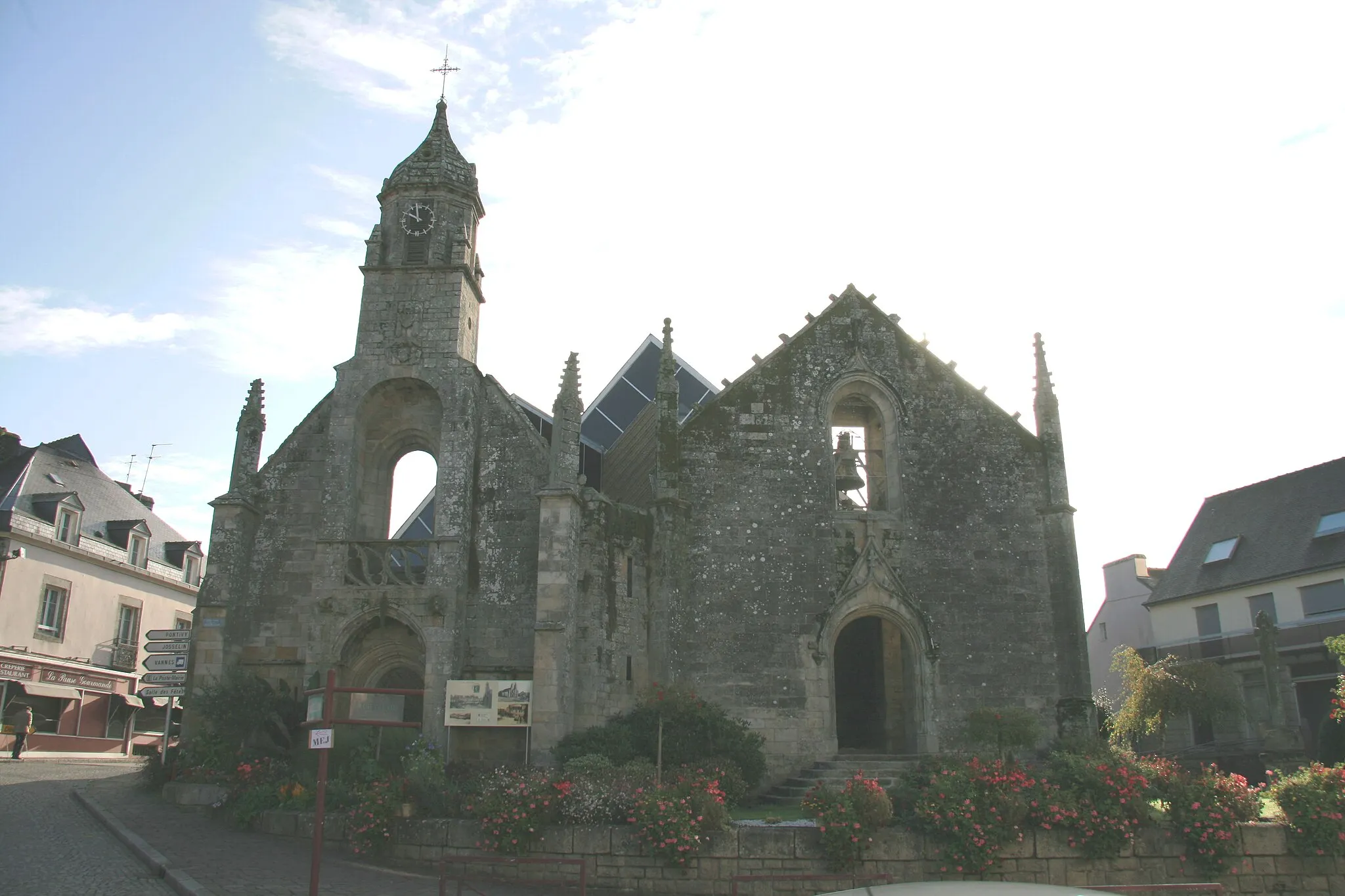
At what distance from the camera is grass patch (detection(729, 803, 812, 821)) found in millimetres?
14328

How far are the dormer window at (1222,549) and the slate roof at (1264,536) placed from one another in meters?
0.10

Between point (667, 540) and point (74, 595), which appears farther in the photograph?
point (74, 595)

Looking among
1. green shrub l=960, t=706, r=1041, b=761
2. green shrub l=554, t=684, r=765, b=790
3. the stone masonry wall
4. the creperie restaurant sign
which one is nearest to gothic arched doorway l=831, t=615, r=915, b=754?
the stone masonry wall

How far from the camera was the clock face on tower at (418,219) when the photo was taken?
20750mm

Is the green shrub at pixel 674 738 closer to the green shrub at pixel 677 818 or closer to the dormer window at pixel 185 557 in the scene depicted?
→ the green shrub at pixel 677 818

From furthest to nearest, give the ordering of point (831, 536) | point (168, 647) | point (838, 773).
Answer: point (831, 536)
point (168, 647)
point (838, 773)

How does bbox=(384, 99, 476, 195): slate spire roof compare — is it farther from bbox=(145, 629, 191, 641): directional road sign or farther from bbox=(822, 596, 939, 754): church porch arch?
bbox=(822, 596, 939, 754): church porch arch

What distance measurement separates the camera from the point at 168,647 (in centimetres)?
1717

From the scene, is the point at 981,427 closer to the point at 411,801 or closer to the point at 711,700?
the point at 711,700

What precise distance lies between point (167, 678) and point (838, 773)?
38.4 feet

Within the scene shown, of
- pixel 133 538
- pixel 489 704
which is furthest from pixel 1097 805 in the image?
pixel 133 538

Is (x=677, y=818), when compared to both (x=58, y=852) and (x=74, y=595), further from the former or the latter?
(x=74, y=595)

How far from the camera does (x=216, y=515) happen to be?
1911cm

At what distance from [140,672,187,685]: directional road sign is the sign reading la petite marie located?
579 inches
